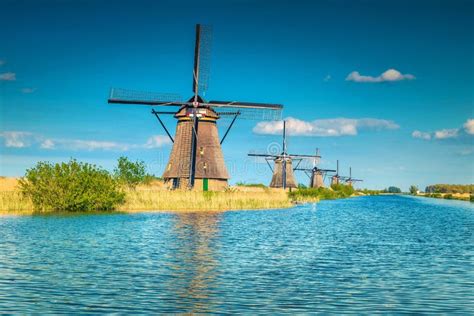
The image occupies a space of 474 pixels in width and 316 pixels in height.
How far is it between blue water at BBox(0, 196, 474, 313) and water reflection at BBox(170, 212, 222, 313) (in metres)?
0.03

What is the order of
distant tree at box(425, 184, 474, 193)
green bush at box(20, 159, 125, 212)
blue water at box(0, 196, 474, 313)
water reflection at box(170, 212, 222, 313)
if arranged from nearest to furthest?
blue water at box(0, 196, 474, 313) → water reflection at box(170, 212, 222, 313) → green bush at box(20, 159, 125, 212) → distant tree at box(425, 184, 474, 193)

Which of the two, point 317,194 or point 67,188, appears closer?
point 67,188

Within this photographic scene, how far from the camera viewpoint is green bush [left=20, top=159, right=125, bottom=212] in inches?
1344

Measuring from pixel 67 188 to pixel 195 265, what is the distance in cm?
2172

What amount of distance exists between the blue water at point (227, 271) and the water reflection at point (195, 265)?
0.09 ft

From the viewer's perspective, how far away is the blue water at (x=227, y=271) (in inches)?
412

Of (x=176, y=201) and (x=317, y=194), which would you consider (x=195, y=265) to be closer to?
(x=176, y=201)

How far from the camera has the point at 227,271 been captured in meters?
14.1

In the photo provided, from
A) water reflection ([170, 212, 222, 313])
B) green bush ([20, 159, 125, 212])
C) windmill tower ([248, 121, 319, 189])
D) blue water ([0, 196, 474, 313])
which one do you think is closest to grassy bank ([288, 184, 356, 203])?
windmill tower ([248, 121, 319, 189])

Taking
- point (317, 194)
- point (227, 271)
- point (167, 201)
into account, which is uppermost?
point (317, 194)

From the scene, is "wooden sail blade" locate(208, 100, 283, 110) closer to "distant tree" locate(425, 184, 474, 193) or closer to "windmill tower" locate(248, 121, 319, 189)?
"windmill tower" locate(248, 121, 319, 189)

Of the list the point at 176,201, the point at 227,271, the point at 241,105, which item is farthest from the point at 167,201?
the point at 227,271

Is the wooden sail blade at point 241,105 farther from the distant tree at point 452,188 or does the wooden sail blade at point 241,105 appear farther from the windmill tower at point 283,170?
the distant tree at point 452,188

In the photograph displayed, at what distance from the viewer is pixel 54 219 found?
29.0 meters
